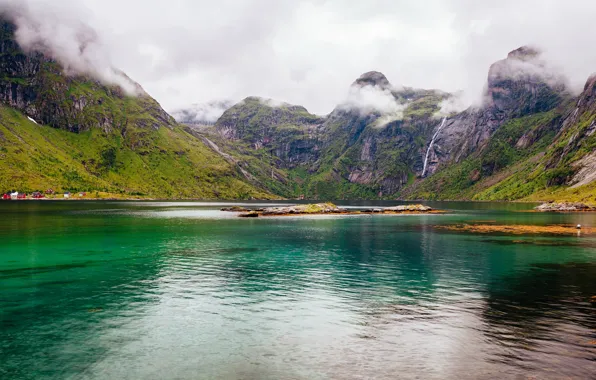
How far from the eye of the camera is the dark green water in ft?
71.6

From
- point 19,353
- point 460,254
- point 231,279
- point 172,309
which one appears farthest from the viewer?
point 460,254

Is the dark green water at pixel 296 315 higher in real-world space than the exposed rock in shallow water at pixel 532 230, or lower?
lower

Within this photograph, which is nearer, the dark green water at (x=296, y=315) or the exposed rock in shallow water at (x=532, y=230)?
the dark green water at (x=296, y=315)

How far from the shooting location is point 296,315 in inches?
1248

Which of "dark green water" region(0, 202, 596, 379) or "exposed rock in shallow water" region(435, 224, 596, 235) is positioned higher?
"exposed rock in shallow water" region(435, 224, 596, 235)

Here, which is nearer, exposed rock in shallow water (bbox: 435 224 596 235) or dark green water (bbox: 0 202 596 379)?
dark green water (bbox: 0 202 596 379)

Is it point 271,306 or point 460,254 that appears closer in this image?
point 271,306

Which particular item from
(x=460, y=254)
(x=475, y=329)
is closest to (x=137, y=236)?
(x=460, y=254)

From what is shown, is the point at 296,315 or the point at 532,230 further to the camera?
the point at 532,230

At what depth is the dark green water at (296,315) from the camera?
2181cm

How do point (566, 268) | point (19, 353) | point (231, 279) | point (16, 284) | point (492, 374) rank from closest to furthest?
1. point (492, 374)
2. point (19, 353)
3. point (16, 284)
4. point (231, 279)
5. point (566, 268)

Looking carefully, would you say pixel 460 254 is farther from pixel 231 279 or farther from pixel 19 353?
pixel 19 353

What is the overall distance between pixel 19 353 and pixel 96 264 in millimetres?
32202

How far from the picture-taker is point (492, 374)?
801 inches
